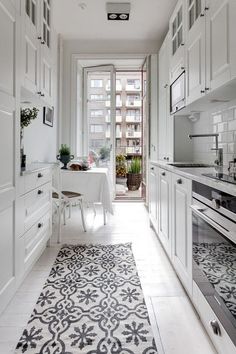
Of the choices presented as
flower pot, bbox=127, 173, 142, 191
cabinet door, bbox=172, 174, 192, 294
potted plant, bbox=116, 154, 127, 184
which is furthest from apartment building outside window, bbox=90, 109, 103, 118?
cabinet door, bbox=172, 174, 192, 294

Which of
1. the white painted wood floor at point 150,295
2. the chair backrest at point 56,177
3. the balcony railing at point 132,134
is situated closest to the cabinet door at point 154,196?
the white painted wood floor at point 150,295

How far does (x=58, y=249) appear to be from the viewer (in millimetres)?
2906

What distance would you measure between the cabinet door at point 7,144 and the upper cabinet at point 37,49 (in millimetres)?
352

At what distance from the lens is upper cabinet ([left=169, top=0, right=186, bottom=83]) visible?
2.84 meters

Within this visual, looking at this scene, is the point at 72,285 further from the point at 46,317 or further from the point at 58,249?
the point at 58,249

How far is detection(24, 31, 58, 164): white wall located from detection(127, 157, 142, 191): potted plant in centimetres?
280

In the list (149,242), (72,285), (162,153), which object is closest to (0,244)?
(72,285)

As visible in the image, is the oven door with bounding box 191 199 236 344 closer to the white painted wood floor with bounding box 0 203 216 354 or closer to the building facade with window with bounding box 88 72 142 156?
the white painted wood floor with bounding box 0 203 216 354

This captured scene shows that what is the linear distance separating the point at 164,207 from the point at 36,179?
1169mm

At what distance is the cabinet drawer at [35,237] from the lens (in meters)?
2.12

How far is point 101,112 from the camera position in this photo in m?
5.45

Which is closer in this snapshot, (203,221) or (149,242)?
(203,221)

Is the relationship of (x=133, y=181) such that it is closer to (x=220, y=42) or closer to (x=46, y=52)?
(x=46, y=52)

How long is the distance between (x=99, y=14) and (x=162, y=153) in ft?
6.84
